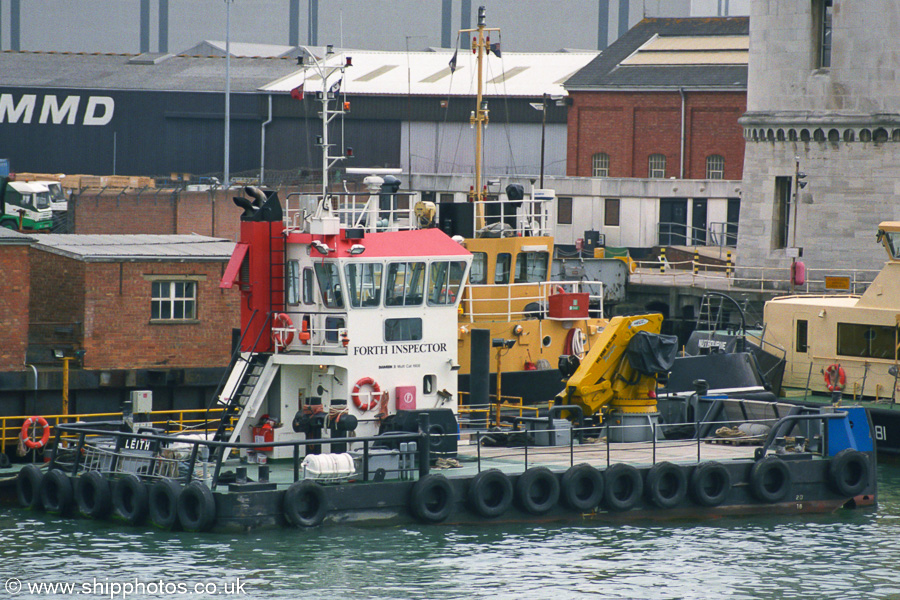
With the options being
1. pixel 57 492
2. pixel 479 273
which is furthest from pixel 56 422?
pixel 479 273

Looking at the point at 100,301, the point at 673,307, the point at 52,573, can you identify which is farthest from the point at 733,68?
the point at 52,573

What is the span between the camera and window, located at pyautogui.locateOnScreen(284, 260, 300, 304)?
78.5 ft

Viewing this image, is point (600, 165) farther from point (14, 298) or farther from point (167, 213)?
point (14, 298)

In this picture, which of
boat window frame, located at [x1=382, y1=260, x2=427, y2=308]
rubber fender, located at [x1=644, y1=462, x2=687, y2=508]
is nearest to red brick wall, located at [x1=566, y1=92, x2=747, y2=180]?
boat window frame, located at [x1=382, y1=260, x2=427, y2=308]

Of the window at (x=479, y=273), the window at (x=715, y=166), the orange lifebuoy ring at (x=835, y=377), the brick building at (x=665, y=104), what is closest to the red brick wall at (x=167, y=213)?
the brick building at (x=665, y=104)

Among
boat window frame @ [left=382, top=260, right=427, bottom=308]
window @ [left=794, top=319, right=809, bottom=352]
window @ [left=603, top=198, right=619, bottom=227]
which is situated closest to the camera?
boat window frame @ [left=382, top=260, right=427, bottom=308]

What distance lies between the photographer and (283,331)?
2364cm

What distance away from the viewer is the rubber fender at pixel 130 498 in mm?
21500

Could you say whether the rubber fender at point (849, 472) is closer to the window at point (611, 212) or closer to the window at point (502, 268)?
the window at point (502, 268)

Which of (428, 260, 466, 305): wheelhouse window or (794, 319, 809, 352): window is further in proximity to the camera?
(794, 319, 809, 352): window

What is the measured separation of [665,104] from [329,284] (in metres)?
41.0

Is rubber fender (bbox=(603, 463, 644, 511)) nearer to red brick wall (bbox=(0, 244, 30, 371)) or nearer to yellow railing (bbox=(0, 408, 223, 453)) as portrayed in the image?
yellow railing (bbox=(0, 408, 223, 453))

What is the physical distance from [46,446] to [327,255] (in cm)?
681

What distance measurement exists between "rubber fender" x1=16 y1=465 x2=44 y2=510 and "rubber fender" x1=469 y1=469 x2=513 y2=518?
687 cm
